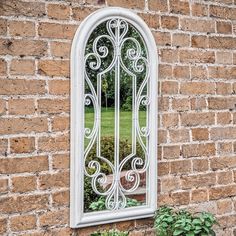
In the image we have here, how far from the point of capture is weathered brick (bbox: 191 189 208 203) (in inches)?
146

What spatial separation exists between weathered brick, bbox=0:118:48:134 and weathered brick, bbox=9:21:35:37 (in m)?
0.50

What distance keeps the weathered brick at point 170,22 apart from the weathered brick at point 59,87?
32.9 inches

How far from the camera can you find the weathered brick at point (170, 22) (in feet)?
11.6

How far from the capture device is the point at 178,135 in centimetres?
362

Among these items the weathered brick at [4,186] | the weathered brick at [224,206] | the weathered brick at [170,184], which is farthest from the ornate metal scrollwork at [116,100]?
the weathered brick at [224,206]

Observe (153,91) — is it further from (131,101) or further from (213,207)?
(213,207)

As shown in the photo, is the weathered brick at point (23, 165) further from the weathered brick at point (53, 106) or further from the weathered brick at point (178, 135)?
the weathered brick at point (178, 135)

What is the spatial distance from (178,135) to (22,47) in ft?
4.16

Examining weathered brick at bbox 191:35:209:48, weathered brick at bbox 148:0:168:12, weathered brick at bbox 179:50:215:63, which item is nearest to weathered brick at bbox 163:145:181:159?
weathered brick at bbox 179:50:215:63

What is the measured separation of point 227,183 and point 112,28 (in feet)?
4.87

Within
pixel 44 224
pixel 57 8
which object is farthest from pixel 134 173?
pixel 57 8

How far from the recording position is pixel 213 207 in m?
3.83

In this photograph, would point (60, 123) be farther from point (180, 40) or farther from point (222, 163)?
point (222, 163)

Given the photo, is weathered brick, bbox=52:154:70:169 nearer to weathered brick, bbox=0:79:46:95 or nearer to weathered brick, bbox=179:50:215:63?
weathered brick, bbox=0:79:46:95
